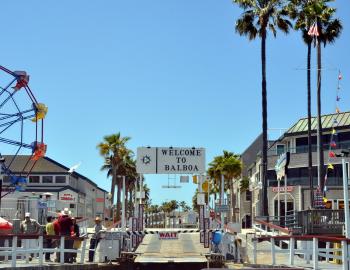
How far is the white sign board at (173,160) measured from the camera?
79.2 ft

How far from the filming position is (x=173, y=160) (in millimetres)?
24219

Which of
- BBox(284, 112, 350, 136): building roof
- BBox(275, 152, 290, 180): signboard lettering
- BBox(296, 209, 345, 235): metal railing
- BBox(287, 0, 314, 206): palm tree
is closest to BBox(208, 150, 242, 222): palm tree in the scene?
BBox(284, 112, 350, 136): building roof

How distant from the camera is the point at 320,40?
47969mm

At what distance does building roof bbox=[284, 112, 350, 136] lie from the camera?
5722 centimetres

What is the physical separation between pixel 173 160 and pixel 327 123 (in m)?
38.4

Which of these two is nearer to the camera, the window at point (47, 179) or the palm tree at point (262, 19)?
the palm tree at point (262, 19)

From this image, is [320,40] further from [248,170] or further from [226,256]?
[248,170]

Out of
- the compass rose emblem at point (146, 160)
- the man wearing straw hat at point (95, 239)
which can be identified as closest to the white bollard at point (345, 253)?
the man wearing straw hat at point (95, 239)

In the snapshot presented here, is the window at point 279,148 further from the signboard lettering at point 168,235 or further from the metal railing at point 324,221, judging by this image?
the signboard lettering at point 168,235

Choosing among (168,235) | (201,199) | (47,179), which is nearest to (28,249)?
(168,235)

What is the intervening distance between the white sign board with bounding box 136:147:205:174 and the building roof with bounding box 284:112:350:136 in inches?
1375

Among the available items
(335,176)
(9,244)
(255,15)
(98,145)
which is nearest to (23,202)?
(9,244)

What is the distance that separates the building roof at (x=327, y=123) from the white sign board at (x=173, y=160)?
115 ft

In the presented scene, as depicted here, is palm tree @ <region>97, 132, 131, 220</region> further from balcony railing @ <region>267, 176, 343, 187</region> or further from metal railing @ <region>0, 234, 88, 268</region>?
metal railing @ <region>0, 234, 88, 268</region>
